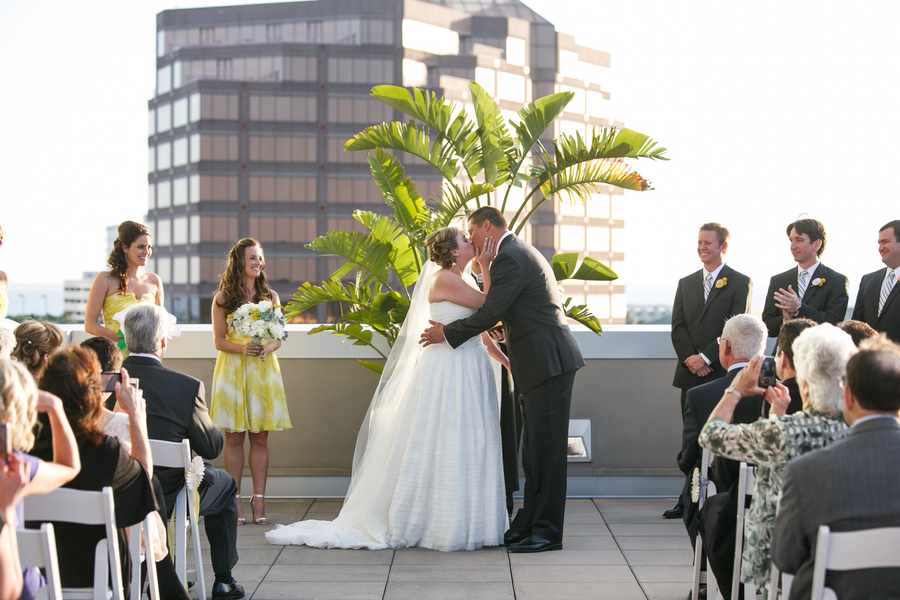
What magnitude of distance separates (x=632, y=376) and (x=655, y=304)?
86921 mm

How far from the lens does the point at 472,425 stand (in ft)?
13.8

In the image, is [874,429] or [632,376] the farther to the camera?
[632,376]

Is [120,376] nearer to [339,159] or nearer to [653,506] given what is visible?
[653,506]

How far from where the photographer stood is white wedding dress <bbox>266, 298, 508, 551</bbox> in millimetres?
4148

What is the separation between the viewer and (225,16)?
6694cm

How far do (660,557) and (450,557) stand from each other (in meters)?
1.15

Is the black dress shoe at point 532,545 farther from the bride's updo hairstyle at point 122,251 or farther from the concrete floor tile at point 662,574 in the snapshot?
the bride's updo hairstyle at point 122,251

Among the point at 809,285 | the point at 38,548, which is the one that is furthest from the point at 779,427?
the point at 809,285

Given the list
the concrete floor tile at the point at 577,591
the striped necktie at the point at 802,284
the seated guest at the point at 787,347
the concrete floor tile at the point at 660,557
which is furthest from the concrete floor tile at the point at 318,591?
the striped necktie at the point at 802,284

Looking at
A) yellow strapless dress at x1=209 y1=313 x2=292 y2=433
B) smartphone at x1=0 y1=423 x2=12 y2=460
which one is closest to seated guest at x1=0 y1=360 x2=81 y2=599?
smartphone at x1=0 y1=423 x2=12 y2=460

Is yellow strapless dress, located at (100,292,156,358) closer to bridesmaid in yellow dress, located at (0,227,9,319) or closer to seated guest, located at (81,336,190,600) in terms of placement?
bridesmaid in yellow dress, located at (0,227,9,319)

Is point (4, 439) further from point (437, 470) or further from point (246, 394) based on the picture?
point (246, 394)

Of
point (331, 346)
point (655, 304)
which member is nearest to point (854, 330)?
point (331, 346)

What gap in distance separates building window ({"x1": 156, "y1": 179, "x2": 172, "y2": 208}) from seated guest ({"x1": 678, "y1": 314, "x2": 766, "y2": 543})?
232 ft
